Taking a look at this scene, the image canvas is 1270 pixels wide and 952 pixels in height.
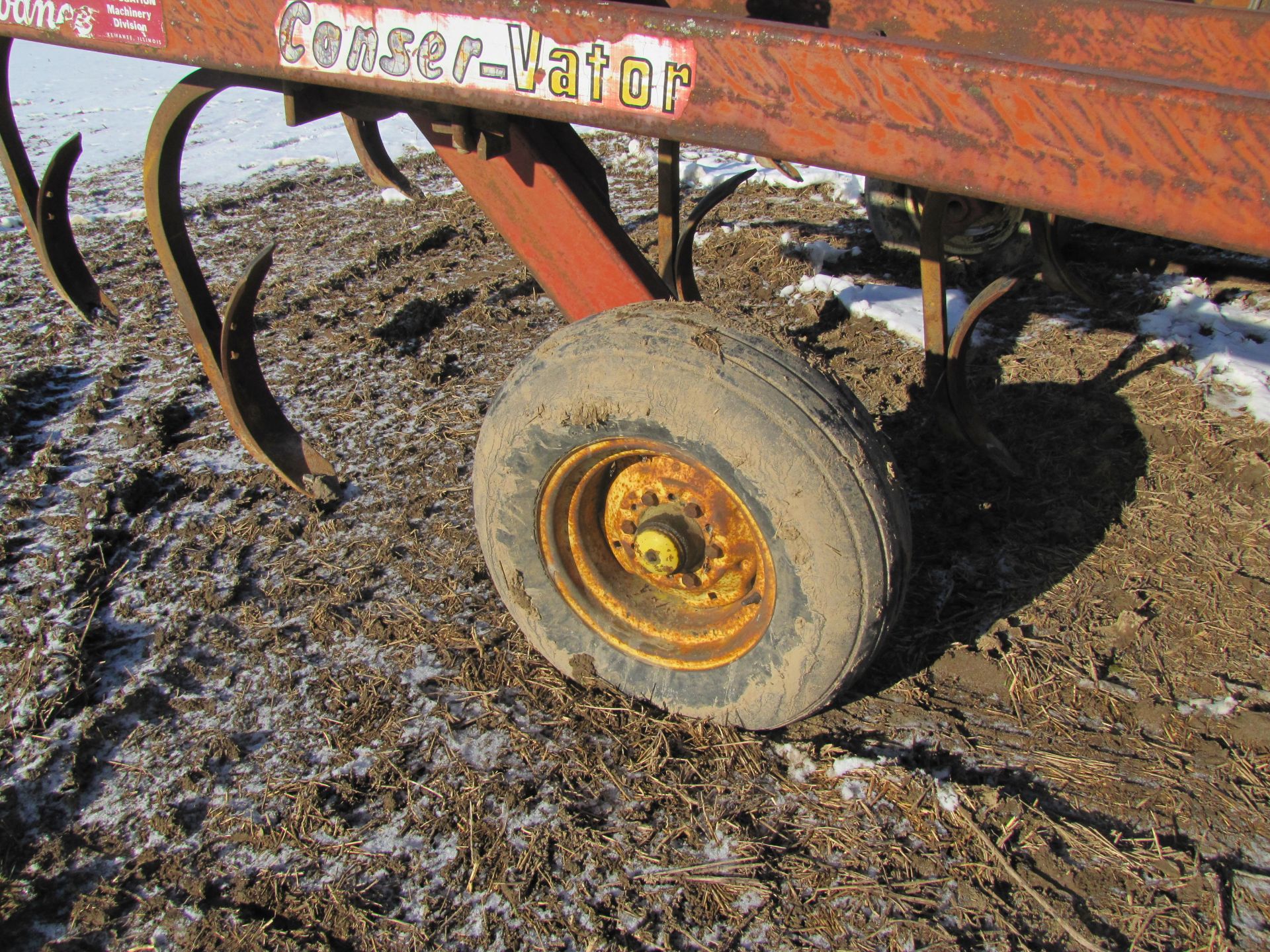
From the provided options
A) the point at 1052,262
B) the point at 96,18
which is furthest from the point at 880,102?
the point at 1052,262

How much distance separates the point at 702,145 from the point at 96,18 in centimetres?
155

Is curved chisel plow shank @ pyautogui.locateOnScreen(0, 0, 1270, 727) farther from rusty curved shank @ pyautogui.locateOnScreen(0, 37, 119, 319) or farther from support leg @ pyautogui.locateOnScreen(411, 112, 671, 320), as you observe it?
rusty curved shank @ pyautogui.locateOnScreen(0, 37, 119, 319)

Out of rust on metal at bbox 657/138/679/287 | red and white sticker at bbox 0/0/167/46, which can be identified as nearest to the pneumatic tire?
red and white sticker at bbox 0/0/167/46

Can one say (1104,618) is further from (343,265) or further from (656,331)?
(343,265)

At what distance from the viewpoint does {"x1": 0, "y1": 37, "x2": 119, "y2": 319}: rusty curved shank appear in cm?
299

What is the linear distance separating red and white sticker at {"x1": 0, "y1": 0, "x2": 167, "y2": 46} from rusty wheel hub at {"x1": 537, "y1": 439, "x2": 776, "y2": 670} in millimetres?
1393

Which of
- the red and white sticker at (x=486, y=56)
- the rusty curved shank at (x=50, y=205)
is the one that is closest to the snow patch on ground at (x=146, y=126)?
the rusty curved shank at (x=50, y=205)

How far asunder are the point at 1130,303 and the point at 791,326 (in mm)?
1514

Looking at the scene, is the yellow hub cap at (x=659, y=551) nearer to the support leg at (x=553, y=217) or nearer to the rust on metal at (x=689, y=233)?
the support leg at (x=553, y=217)

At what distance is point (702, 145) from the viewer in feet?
5.44

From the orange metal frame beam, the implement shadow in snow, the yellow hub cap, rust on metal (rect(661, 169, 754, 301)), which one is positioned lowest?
the implement shadow in snow

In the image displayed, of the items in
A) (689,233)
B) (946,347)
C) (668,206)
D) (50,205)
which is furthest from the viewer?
(689,233)

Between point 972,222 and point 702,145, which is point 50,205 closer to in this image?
point 702,145

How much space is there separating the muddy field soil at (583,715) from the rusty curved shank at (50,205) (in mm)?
625
